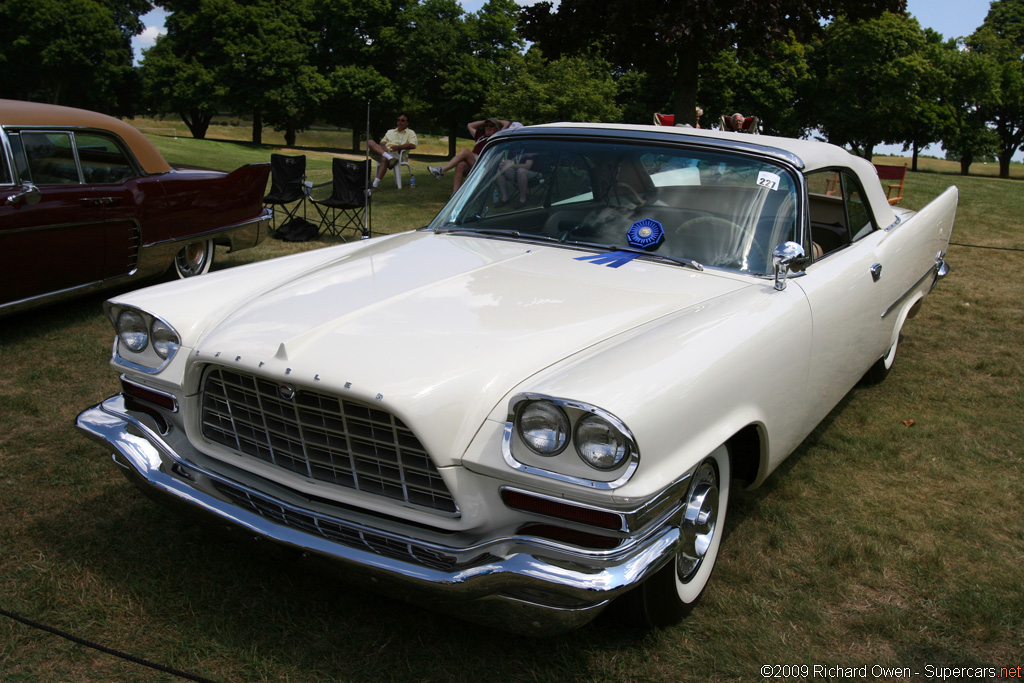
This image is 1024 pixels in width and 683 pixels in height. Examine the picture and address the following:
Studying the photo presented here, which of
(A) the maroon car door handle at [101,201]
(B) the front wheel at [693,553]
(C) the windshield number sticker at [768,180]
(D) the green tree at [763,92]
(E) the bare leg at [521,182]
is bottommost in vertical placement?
(B) the front wheel at [693,553]

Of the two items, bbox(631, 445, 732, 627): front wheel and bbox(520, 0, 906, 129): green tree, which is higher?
bbox(520, 0, 906, 129): green tree

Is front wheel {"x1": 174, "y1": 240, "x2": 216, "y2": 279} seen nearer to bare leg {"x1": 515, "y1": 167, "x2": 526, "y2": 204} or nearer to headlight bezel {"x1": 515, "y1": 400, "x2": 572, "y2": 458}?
bare leg {"x1": 515, "y1": 167, "x2": 526, "y2": 204}

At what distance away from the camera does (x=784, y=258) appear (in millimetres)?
2979

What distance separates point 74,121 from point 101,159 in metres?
0.32

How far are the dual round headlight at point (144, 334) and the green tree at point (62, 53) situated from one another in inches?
2102

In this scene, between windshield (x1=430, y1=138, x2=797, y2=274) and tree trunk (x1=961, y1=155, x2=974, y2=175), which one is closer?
windshield (x1=430, y1=138, x2=797, y2=274)

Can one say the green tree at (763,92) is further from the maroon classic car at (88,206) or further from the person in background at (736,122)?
the maroon classic car at (88,206)

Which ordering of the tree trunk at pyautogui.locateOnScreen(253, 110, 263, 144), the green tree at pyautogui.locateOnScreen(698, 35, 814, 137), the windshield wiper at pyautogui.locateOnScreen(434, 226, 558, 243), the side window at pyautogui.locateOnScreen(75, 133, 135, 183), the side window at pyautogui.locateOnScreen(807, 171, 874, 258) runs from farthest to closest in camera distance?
the tree trunk at pyautogui.locateOnScreen(253, 110, 263, 144) → the green tree at pyautogui.locateOnScreen(698, 35, 814, 137) → the side window at pyautogui.locateOnScreen(75, 133, 135, 183) → the side window at pyautogui.locateOnScreen(807, 171, 874, 258) → the windshield wiper at pyautogui.locateOnScreen(434, 226, 558, 243)

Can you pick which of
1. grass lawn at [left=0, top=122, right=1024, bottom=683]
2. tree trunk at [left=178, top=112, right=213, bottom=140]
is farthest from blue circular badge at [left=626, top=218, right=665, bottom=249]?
tree trunk at [left=178, top=112, right=213, bottom=140]

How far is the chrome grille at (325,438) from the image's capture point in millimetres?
2201

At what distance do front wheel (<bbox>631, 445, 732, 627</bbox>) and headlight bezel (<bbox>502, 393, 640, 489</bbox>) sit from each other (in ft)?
1.27

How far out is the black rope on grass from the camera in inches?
85.7

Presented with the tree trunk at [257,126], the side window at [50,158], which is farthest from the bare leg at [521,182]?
the tree trunk at [257,126]

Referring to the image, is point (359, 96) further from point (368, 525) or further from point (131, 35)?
point (368, 525)
